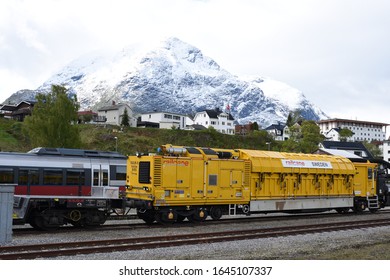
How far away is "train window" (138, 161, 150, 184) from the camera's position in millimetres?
22188

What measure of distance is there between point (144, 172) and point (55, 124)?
23227mm

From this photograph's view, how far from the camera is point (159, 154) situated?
22656 mm

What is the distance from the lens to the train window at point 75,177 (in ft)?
69.0

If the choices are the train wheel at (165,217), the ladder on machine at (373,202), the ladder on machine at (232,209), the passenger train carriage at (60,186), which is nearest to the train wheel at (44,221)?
the passenger train carriage at (60,186)

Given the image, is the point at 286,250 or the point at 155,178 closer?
the point at 286,250

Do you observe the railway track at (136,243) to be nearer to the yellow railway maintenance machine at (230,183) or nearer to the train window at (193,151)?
the yellow railway maintenance machine at (230,183)

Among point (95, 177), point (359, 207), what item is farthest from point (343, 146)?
point (95, 177)

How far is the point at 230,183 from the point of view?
24.4m

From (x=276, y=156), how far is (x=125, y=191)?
9.63 m

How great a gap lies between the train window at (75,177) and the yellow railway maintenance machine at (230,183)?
2.63 m

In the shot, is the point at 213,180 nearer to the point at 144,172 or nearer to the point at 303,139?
the point at 144,172

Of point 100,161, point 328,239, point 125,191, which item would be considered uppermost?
point 100,161
